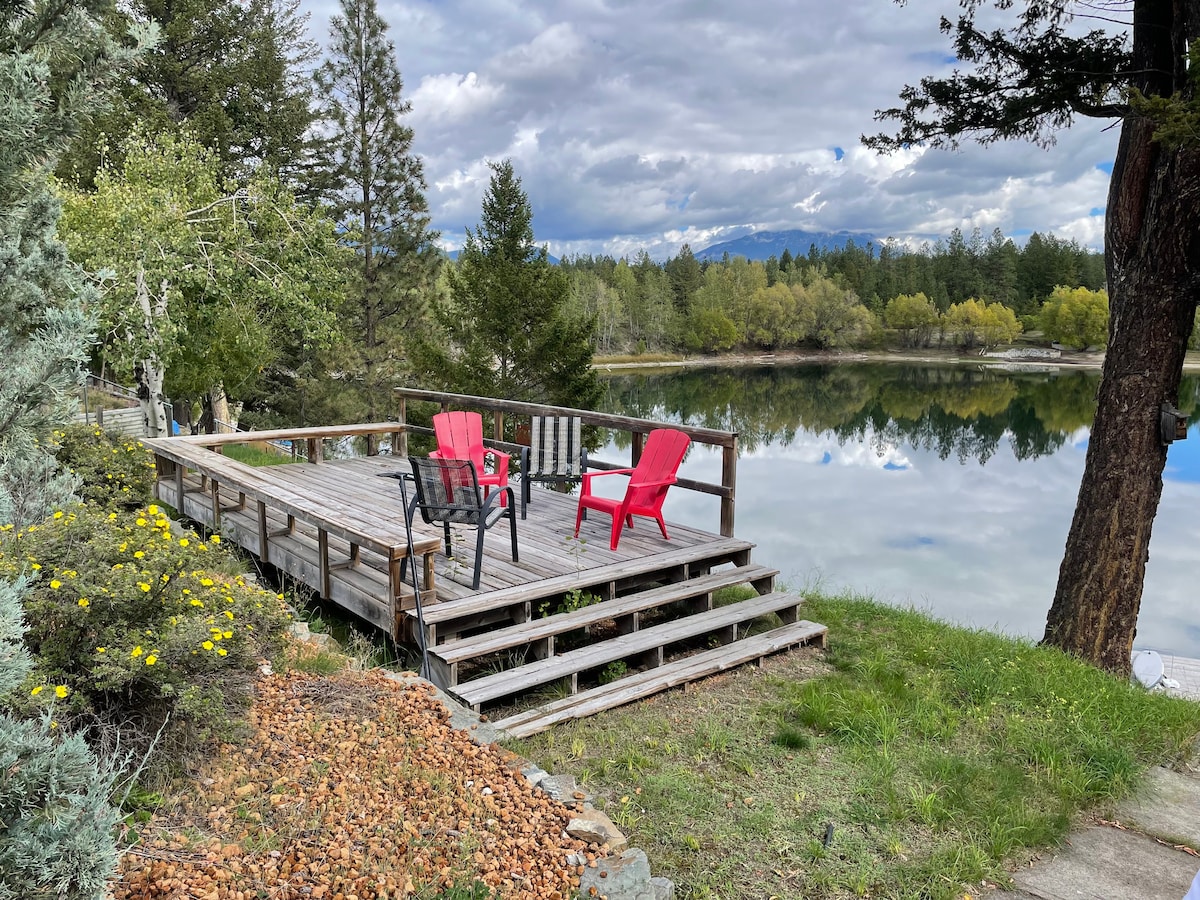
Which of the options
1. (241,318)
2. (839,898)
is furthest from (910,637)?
(241,318)

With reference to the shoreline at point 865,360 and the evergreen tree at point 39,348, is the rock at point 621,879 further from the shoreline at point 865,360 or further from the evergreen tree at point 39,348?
the shoreline at point 865,360

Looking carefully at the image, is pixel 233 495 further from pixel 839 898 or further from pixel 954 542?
pixel 954 542

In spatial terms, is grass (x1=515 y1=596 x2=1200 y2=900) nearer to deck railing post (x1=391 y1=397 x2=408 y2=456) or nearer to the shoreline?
deck railing post (x1=391 y1=397 x2=408 y2=456)

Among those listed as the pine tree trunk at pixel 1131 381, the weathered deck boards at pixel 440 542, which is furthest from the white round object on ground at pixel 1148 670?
the weathered deck boards at pixel 440 542

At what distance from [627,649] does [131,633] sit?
2.45m

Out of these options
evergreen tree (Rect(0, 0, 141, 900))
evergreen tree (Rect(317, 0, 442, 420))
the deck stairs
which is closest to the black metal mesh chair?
the deck stairs

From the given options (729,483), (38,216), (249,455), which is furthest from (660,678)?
(249,455)

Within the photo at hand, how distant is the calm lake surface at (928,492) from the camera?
498 inches

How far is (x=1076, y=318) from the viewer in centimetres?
5606

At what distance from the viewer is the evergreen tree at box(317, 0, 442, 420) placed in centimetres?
1794

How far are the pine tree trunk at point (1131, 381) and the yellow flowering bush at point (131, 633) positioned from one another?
5.27 metres

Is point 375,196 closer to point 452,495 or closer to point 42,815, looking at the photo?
point 452,495

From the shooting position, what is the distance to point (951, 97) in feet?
19.3

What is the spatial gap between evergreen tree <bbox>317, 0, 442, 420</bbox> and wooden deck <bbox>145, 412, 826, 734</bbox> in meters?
13.0
